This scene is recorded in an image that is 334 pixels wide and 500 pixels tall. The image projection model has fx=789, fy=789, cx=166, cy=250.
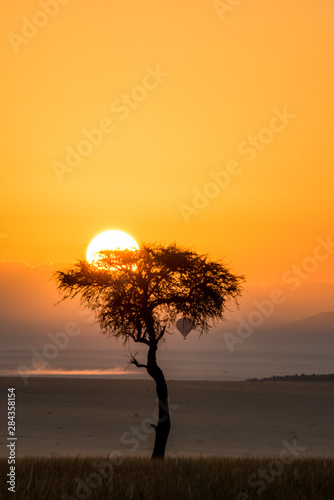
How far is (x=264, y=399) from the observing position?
5522cm

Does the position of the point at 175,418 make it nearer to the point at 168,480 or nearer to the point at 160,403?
the point at 160,403

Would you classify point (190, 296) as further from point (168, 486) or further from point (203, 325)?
point (168, 486)

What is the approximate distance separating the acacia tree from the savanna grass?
467 centimetres

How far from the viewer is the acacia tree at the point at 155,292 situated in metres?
24.7

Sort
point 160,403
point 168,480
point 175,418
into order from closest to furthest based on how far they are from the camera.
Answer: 1. point 168,480
2. point 160,403
3. point 175,418

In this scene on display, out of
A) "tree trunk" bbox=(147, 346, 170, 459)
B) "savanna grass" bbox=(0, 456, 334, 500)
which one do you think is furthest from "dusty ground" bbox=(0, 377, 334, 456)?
"savanna grass" bbox=(0, 456, 334, 500)

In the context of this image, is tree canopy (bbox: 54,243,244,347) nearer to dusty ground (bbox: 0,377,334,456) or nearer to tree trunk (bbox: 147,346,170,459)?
tree trunk (bbox: 147,346,170,459)

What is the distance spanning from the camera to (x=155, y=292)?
2491cm

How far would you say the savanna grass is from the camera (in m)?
16.3

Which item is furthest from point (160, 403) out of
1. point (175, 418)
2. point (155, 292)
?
point (175, 418)

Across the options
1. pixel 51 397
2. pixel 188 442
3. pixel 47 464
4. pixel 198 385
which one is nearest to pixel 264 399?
pixel 198 385

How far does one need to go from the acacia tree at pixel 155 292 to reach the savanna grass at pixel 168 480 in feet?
15.3

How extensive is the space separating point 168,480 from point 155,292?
8.13 metres

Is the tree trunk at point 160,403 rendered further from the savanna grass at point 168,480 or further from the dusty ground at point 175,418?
the dusty ground at point 175,418
